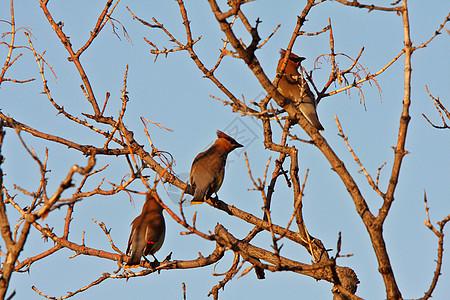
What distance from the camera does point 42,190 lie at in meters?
2.93

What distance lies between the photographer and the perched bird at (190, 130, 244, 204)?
18.1 ft

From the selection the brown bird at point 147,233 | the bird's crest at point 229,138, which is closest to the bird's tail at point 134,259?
the brown bird at point 147,233

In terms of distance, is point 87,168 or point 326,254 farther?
point 326,254

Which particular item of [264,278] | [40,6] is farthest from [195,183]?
[40,6]

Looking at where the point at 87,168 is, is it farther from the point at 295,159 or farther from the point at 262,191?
the point at 295,159

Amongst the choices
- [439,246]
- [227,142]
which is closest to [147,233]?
[227,142]

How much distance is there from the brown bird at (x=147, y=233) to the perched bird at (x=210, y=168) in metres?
0.47

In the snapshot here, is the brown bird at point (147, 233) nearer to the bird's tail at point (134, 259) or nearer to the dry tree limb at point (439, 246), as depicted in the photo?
the bird's tail at point (134, 259)

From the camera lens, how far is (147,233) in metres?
5.58

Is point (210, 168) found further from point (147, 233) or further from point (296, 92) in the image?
point (296, 92)

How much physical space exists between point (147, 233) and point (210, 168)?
0.85 metres

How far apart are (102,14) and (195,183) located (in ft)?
5.62

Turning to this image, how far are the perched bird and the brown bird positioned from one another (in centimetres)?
47

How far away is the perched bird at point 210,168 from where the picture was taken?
5504 millimetres
